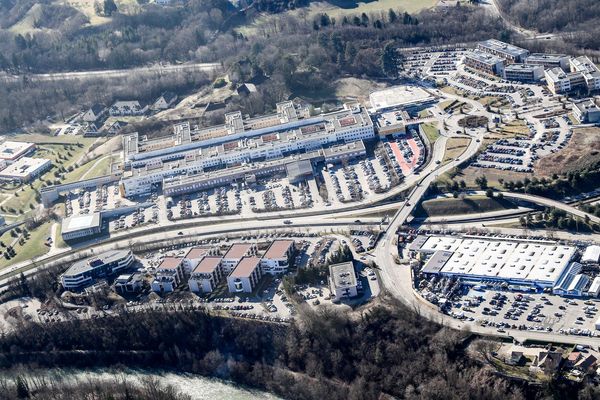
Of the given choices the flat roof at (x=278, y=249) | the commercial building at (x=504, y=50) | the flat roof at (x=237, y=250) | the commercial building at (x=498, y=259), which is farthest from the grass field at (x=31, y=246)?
the commercial building at (x=504, y=50)

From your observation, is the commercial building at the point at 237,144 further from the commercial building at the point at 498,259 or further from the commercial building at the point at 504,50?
the commercial building at the point at 498,259

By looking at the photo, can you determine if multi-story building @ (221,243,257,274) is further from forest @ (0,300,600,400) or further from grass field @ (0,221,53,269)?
grass field @ (0,221,53,269)

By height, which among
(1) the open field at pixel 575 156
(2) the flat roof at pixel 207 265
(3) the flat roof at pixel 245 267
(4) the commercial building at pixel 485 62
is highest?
(4) the commercial building at pixel 485 62

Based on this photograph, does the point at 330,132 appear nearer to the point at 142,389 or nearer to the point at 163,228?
the point at 163,228

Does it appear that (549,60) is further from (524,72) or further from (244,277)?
(244,277)

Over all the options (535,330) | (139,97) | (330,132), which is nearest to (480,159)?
(330,132)

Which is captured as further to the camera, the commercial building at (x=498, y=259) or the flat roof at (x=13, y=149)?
the flat roof at (x=13, y=149)

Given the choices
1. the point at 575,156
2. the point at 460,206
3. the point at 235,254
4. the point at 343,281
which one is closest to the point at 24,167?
the point at 235,254

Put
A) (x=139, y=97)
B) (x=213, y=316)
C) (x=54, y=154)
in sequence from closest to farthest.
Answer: (x=213, y=316)
(x=54, y=154)
(x=139, y=97)
